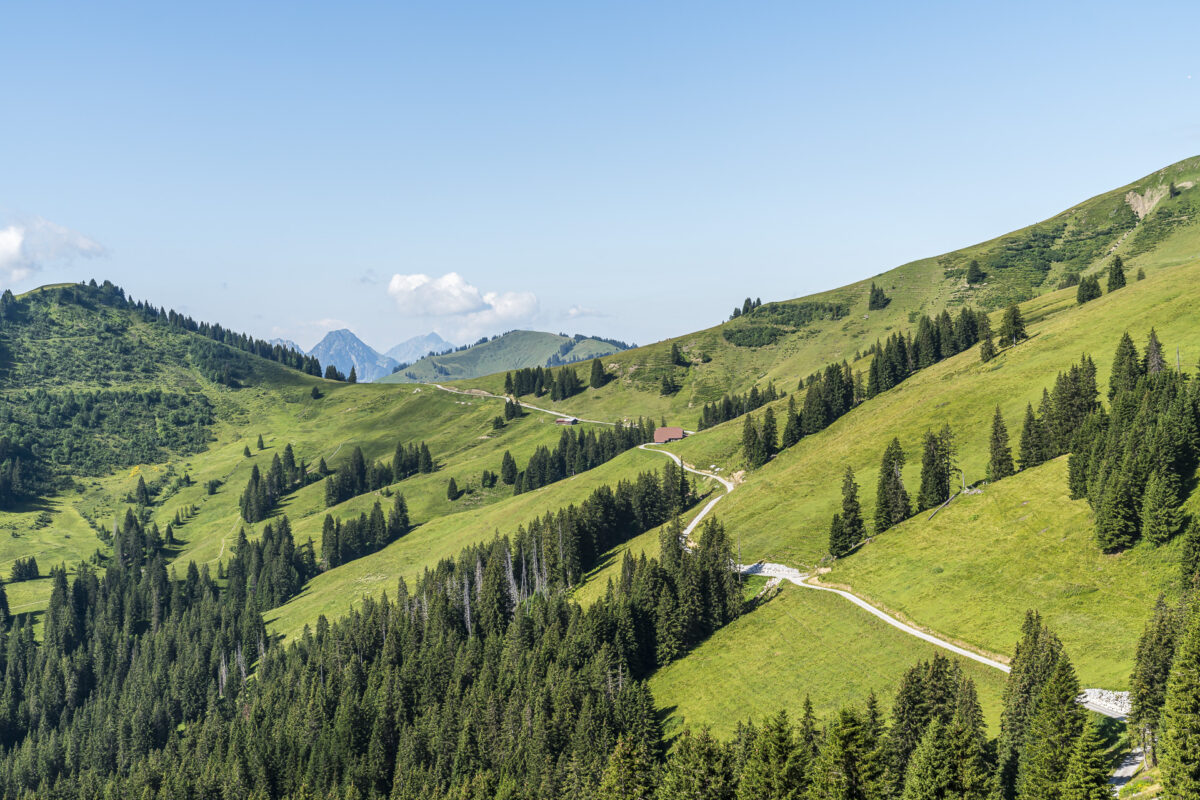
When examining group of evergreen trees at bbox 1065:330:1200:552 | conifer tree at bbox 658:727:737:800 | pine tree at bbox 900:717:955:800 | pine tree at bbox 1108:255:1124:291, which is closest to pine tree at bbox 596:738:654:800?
conifer tree at bbox 658:727:737:800

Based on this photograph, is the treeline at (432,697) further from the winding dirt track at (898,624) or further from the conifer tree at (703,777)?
the conifer tree at (703,777)

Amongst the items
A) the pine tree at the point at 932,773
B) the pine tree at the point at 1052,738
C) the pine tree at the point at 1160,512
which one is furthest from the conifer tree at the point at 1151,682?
the pine tree at the point at 1160,512

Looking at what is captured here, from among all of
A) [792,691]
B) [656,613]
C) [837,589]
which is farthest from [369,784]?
[837,589]

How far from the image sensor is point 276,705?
5477 inches

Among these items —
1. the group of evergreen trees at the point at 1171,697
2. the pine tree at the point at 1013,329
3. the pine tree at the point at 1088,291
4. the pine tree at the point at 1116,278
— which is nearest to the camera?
the group of evergreen trees at the point at 1171,697

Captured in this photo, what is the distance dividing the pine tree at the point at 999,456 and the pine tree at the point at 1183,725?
70496mm

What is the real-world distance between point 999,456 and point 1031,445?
16.4 feet

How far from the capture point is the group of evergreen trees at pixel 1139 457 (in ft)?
283

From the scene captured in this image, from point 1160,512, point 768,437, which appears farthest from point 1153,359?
point 768,437

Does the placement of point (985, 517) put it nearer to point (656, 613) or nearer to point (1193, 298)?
point (656, 613)

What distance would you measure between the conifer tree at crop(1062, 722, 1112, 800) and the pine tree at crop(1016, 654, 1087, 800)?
138 centimetres

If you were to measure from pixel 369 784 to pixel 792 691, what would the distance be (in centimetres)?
6599

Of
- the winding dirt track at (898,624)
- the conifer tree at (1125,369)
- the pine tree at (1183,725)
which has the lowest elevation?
the winding dirt track at (898,624)

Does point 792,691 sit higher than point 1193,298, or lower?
lower
